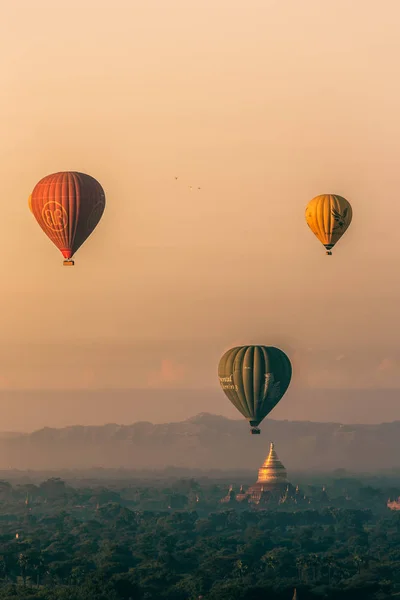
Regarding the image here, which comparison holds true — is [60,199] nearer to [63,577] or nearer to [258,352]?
[258,352]

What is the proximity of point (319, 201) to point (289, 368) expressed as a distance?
141 feet

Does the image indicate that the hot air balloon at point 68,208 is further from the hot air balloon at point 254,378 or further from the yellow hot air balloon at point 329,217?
the hot air balloon at point 254,378

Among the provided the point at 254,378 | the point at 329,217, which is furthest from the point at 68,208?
the point at 254,378

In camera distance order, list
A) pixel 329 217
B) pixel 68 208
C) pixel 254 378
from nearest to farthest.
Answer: pixel 68 208 < pixel 329 217 < pixel 254 378

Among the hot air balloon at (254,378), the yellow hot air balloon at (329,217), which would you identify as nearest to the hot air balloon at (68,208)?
the yellow hot air balloon at (329,217)

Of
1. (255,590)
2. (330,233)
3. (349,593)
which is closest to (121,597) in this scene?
(255,590)

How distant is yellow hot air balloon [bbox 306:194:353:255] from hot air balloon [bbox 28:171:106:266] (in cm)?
2589

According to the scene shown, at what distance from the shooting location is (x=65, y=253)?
13400cm

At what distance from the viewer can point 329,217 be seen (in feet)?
497

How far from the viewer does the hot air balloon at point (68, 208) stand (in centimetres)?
13400

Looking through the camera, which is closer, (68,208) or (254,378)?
(68,208)

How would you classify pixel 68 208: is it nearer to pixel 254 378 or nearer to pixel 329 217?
pixel 329 217

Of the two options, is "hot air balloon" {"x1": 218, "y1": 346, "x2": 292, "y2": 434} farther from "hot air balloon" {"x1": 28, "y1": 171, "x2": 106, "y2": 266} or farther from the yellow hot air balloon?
"hot air balloon" {"x1": 28, "y1": 171, "x2": 106, "y2": 266}

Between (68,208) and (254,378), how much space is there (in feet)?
188
